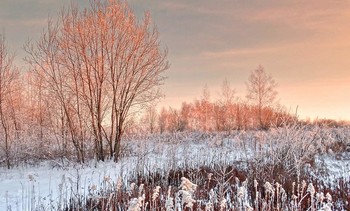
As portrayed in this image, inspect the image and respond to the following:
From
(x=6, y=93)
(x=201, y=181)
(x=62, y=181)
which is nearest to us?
(x=62, y=181)

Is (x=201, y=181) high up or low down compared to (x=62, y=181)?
down

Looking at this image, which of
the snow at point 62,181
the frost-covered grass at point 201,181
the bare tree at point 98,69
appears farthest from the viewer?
the bare tree at point 98,69

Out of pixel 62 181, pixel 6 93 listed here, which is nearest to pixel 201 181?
pixel 62 181

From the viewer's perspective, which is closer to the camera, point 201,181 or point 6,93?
point 201,181

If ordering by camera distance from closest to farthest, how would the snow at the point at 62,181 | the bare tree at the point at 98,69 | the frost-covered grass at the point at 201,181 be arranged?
the frost-covered grass at the point at 201,181, the snow at the point at 62,181, the bare tree at the point at 98,69

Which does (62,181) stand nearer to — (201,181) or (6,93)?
(201,181)

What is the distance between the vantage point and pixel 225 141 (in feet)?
57.0

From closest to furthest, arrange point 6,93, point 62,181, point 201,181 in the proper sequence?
point 62,181
point 201,181
point 6,93

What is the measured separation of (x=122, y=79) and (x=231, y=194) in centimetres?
807

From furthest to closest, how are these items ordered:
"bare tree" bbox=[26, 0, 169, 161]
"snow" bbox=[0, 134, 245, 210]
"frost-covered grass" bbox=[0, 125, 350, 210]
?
1. "bare tree" bbox=[26, 0, 169, 161]
2. "snow" bbox=[0, 134, 245, 210]
3. "frost-covered grass" bbox=[0, 125, 350, 210]

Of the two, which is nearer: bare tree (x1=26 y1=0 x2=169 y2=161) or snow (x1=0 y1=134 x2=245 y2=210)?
snow (x1=0 y1=134 x2=245 y2=210)

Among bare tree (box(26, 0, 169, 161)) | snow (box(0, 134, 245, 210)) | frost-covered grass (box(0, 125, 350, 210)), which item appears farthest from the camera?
bare tree (box(26, 0, 169, 161))

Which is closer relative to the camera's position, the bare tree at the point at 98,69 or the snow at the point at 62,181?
the snow at the point at 62,181

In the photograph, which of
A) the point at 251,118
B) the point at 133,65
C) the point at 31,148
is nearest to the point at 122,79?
the point at 133,65
